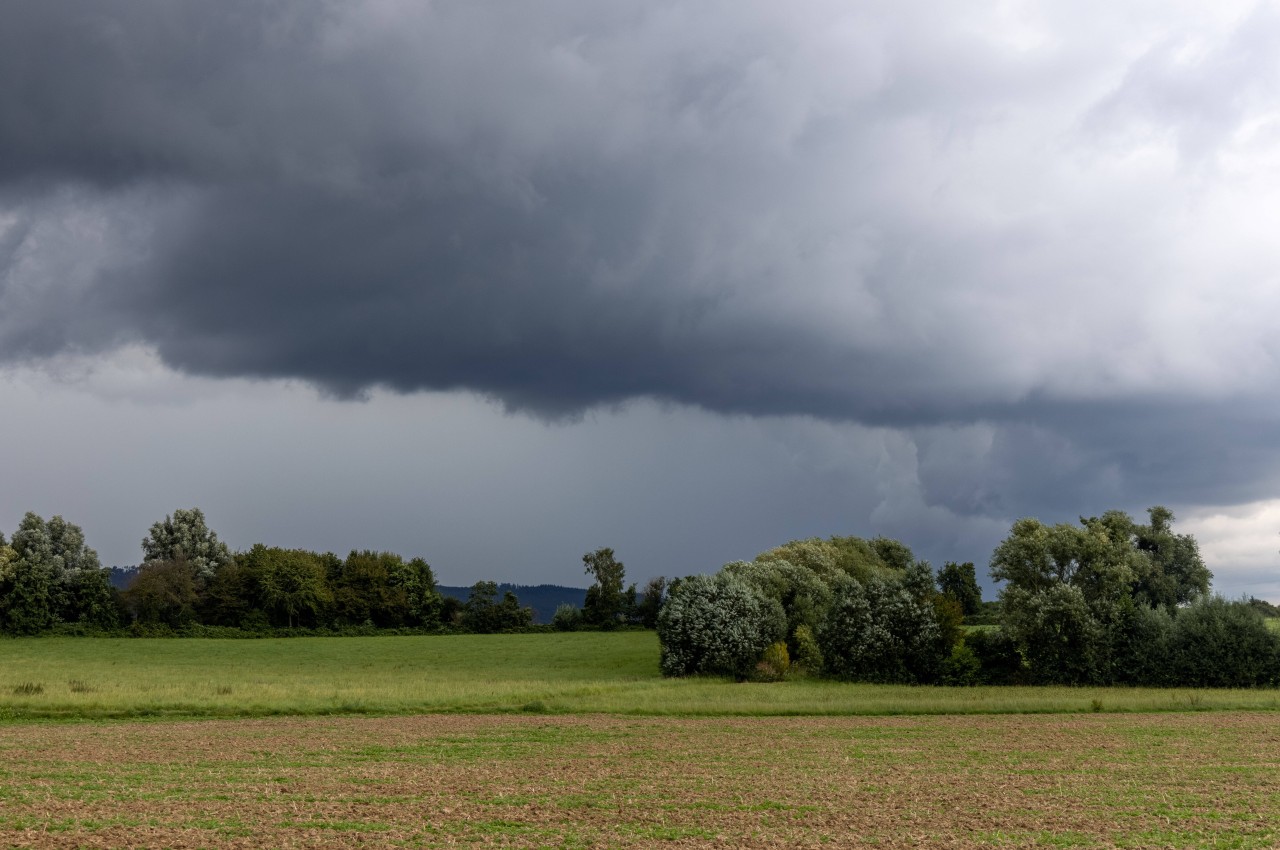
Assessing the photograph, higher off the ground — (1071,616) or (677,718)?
(1071,616)

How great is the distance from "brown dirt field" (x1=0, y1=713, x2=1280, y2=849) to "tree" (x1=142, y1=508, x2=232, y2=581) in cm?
9801

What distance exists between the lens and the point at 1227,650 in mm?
63094

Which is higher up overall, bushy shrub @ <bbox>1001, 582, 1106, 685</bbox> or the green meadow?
bushy shrub @ <bbox>1001, 582, 1106, 685</bbox>

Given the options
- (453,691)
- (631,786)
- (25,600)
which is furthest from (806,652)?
(25,600)

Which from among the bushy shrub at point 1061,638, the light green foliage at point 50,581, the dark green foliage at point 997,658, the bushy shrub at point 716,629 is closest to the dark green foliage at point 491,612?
the light green foliage at point 50,581

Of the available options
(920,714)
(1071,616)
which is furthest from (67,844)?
(1071,616)

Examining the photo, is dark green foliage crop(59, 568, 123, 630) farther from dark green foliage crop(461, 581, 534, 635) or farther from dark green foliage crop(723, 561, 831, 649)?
dark green foliage crop(723, 561, 831, 649)

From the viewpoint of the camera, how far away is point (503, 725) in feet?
134

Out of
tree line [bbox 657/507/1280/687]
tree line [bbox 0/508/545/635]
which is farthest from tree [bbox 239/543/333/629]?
tree line [bbox 657/507/1280/687]

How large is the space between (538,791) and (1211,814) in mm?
14937

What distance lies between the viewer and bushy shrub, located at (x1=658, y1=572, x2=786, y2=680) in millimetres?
70375

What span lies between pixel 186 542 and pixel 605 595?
5706 centimetres

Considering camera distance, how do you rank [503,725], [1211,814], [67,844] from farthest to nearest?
1. [503,725]
2. [1211,814]
3. [67,844]

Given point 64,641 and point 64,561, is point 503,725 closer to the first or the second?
point 64,641
